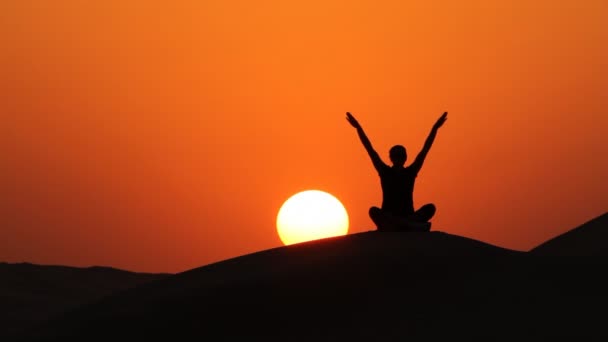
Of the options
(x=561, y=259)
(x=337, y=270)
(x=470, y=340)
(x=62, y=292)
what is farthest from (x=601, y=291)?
(x=62, y=292)

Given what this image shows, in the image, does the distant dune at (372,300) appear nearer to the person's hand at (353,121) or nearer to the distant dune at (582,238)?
the person's hand at (353,121)

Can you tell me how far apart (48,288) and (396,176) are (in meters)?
19.0

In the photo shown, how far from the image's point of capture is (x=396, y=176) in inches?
607

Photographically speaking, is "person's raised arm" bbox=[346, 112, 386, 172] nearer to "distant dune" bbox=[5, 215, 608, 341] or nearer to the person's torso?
the person's torso

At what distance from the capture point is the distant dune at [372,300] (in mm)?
11664

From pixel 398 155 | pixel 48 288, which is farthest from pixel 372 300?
pixel 48 288

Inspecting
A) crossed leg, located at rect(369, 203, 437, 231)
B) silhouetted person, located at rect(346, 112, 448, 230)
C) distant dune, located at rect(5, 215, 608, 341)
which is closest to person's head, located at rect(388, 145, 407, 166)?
silhouetted person, located at rect(346, 112, 448, 230)

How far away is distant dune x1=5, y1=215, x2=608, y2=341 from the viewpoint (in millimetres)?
11664

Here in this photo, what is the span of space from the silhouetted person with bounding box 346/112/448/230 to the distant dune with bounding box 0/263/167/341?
10.2m

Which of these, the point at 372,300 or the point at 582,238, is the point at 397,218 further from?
the point at 582,238

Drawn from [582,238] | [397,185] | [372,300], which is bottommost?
[372,300]

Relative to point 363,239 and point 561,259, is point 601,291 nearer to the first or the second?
point 561,259

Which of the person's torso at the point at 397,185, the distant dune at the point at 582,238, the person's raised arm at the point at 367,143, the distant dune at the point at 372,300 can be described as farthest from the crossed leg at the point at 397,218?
the distant dune at the point at 582,238

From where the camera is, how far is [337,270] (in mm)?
13805
